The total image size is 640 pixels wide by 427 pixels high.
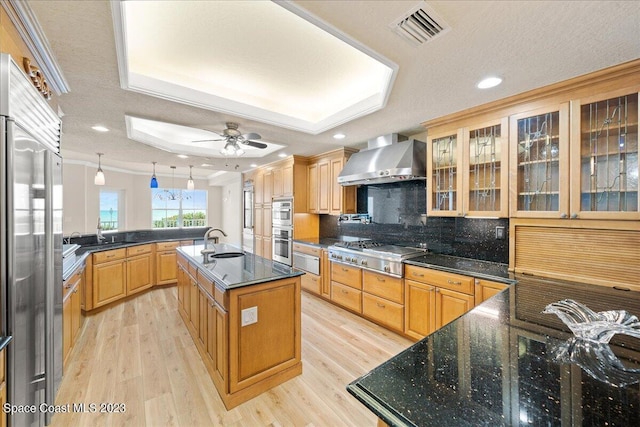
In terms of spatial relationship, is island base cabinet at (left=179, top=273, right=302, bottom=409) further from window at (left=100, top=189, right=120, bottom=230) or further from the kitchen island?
window at (left=100, top=189, right=120, bottom=230)

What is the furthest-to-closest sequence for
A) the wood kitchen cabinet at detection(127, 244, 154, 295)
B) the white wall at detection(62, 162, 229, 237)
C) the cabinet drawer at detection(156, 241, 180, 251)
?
1. the white wall at detection(62, 162, 229, 237)
2. the cabinet drawer at detection(156, 241, 180, 251)
3. the wood kitchen cabinet at detection(127, 244, 154, 295)

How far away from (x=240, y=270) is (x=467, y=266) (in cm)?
220

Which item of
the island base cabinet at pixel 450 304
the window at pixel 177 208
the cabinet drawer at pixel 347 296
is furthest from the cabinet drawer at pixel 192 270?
the window at pixel 177 208

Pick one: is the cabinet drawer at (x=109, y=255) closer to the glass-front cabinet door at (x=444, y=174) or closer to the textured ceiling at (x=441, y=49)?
the textured ceiling at (x=441, y=49)

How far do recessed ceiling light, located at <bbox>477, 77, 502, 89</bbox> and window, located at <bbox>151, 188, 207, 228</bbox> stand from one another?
845 cm

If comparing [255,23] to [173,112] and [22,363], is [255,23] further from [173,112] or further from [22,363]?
[22,363]

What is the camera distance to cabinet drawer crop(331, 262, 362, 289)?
340 cm

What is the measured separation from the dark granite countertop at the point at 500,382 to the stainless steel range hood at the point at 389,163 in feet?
6.51

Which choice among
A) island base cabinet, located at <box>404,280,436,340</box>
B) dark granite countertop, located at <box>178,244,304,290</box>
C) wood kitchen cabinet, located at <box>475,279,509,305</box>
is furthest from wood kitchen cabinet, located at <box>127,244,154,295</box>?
wood kitchen cabinet, located at <box>475,279,509,305</box>

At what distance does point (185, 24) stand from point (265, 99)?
1185mm

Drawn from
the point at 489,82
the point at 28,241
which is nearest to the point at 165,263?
the point at 28,241

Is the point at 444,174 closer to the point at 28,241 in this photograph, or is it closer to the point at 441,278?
the point at 441,278

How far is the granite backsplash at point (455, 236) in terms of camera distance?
2.70 meters

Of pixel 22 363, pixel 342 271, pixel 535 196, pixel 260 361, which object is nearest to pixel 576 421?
pixel 260 361
